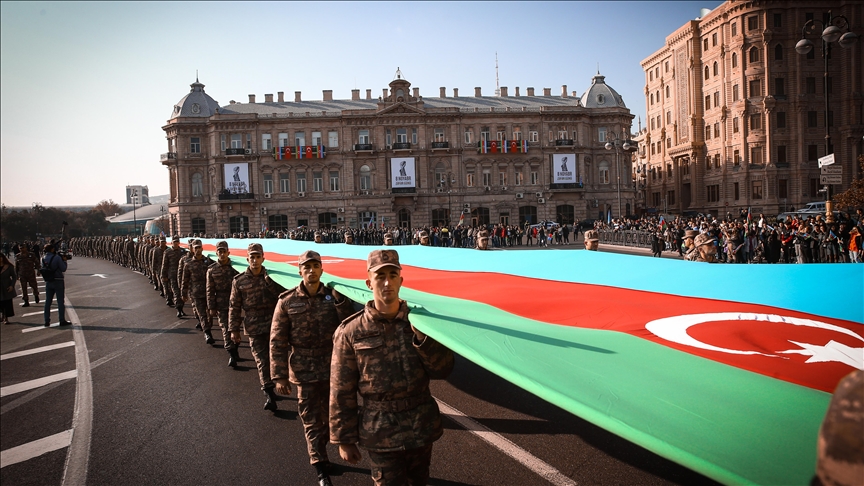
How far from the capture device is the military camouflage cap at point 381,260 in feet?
13.9

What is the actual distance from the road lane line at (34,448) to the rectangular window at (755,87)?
6861cm

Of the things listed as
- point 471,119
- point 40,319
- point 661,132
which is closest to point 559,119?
point 471,119

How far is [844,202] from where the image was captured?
26.8 m

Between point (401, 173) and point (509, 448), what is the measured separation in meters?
62.6

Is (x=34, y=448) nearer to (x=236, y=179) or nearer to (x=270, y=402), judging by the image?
(x=270, y=402)

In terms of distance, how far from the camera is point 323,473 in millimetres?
5547

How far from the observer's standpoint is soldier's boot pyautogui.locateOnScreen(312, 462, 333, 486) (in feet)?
17.9

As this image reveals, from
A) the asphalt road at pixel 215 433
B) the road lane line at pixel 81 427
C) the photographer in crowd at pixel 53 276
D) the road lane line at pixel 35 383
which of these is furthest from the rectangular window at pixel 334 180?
the road lane line at pixel 35 383

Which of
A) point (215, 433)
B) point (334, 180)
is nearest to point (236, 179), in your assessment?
point (334, 180)

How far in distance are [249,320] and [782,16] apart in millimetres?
68437

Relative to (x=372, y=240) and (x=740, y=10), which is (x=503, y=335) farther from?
(x=740, y=10)

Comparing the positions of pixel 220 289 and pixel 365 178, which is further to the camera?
pixel 365 178

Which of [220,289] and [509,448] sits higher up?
[220,289]

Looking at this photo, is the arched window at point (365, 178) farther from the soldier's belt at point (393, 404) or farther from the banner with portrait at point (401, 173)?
the soldier's belt at point (393, 404)
